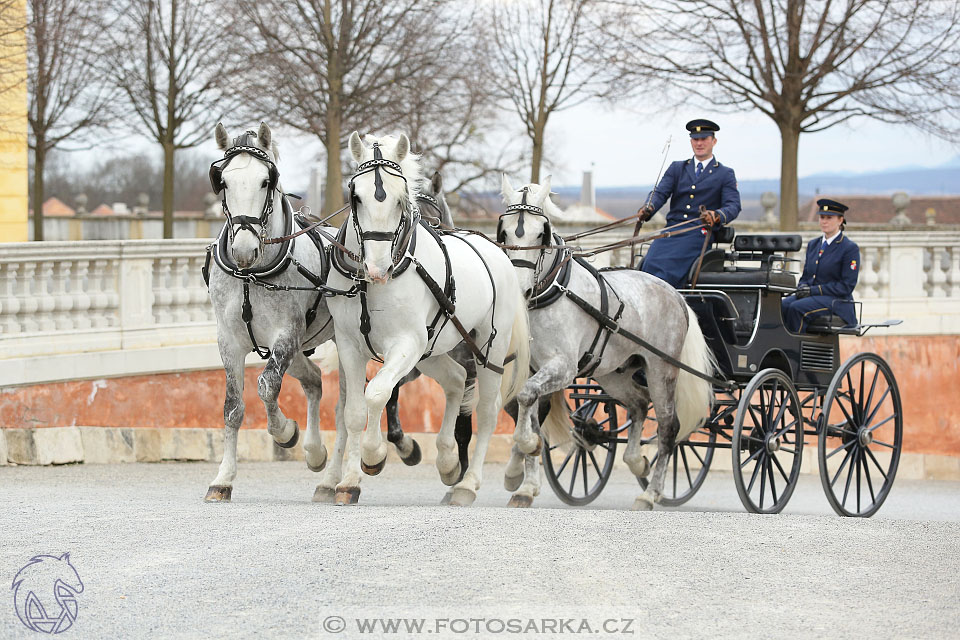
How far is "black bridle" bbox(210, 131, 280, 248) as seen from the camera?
25.1ft

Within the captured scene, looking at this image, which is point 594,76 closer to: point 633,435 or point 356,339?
point 633,435

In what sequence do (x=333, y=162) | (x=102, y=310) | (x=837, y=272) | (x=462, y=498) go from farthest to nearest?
(x=333, y=162) → (x=102, y=310) → (x=837, y=272) → (x=462, y=498)

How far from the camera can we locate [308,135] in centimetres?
2148

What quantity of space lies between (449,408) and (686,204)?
2.65 metres

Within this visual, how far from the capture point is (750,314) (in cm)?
986

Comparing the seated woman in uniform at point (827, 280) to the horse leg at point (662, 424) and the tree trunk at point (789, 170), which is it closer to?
the horse leg at point (662, 424)

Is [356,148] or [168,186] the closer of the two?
[356,148]

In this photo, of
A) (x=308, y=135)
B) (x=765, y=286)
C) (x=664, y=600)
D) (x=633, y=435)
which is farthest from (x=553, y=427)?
(x=308, y=135)

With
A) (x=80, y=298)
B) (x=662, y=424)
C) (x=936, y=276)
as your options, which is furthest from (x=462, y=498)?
(x=936, y=276)

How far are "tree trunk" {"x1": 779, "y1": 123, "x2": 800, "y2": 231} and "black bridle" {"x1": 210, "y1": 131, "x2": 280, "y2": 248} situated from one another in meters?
12.1

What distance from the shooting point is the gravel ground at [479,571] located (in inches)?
210

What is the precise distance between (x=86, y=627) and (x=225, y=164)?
3278mm

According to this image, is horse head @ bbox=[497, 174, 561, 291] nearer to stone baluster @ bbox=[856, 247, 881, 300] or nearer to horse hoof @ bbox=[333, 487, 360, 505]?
horse hoof @ bbox=[333, 487, 360, 505]

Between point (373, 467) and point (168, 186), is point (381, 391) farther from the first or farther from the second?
point (168, 186)
